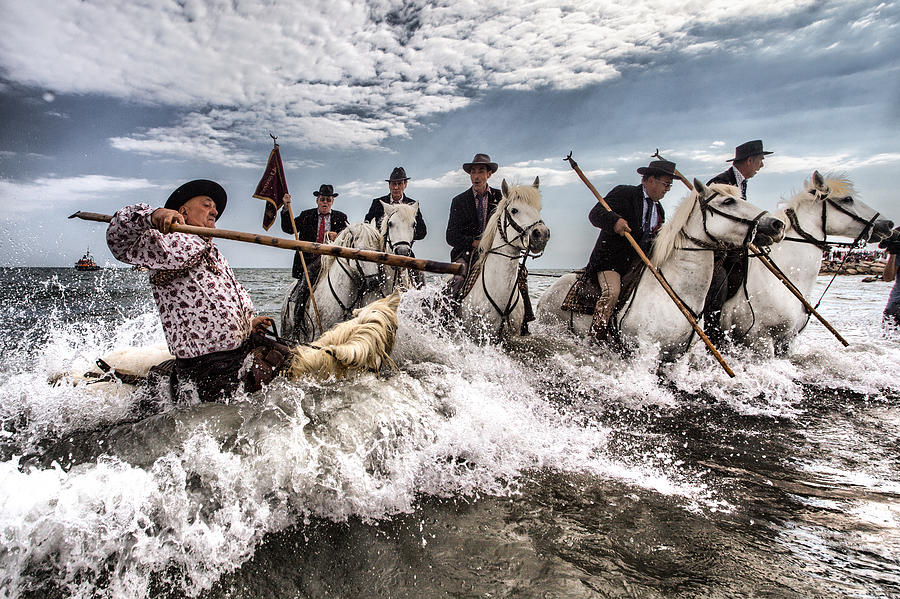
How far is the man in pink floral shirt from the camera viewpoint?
2453mm

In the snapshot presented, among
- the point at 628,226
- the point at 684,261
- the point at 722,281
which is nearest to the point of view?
the point at 684,261

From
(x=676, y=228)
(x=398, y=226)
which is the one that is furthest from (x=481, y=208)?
A: (x=676, y=228)

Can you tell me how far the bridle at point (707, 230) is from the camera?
16.3 ft

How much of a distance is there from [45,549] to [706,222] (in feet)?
20.7

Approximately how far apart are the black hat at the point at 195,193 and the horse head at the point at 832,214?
743cm

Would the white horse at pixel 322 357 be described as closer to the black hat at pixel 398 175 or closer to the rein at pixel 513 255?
the rein at pixel 513 255

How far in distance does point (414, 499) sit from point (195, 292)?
5.92ft

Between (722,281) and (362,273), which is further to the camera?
(362,273)

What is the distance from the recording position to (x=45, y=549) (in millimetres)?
1812

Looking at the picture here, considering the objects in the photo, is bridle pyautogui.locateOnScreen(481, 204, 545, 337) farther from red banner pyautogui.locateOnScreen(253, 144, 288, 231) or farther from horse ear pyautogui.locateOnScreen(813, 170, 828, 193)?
horse ear pyautogui.locateOnScreen(813, 170, 828, 193)

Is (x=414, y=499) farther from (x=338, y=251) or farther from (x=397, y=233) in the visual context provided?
(x=397, y=233)

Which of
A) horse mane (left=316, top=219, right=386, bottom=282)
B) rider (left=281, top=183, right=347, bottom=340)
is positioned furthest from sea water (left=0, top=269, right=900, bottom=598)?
rider (left=281, top=183, right=347, bottom=340)

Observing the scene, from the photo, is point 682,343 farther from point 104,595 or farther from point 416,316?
point 104,595

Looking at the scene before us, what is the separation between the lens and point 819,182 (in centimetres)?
647
